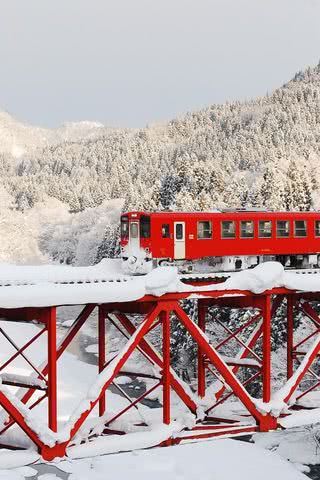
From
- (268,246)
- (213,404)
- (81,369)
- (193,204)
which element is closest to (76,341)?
(81,369)

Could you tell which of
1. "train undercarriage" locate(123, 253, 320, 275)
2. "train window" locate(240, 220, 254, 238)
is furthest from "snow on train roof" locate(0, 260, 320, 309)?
"train window" locate(240, 220, 254, 238)

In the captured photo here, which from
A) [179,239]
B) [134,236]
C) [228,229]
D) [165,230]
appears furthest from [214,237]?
[134,236]

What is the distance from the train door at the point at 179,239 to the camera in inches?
1334

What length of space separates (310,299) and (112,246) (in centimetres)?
10092

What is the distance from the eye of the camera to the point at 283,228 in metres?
36.4

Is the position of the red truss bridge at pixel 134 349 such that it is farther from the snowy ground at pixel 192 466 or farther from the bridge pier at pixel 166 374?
the snowy ground at pixel 192 466

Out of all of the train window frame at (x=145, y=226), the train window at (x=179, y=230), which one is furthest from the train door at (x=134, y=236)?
the train window at (x=179, y=230)

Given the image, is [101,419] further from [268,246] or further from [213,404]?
[268,246]

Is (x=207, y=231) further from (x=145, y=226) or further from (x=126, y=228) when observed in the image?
(x=126, y=228)

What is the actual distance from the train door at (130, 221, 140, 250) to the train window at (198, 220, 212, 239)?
2.74 metres

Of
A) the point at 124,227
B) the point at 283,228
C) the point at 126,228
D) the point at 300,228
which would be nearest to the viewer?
the point at 126,228

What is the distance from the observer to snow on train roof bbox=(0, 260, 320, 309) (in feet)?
67.9

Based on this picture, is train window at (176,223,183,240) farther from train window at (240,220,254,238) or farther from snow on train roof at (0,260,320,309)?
snow on train roof at (0,260,320,309)

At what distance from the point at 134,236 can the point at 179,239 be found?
202 centimetres
